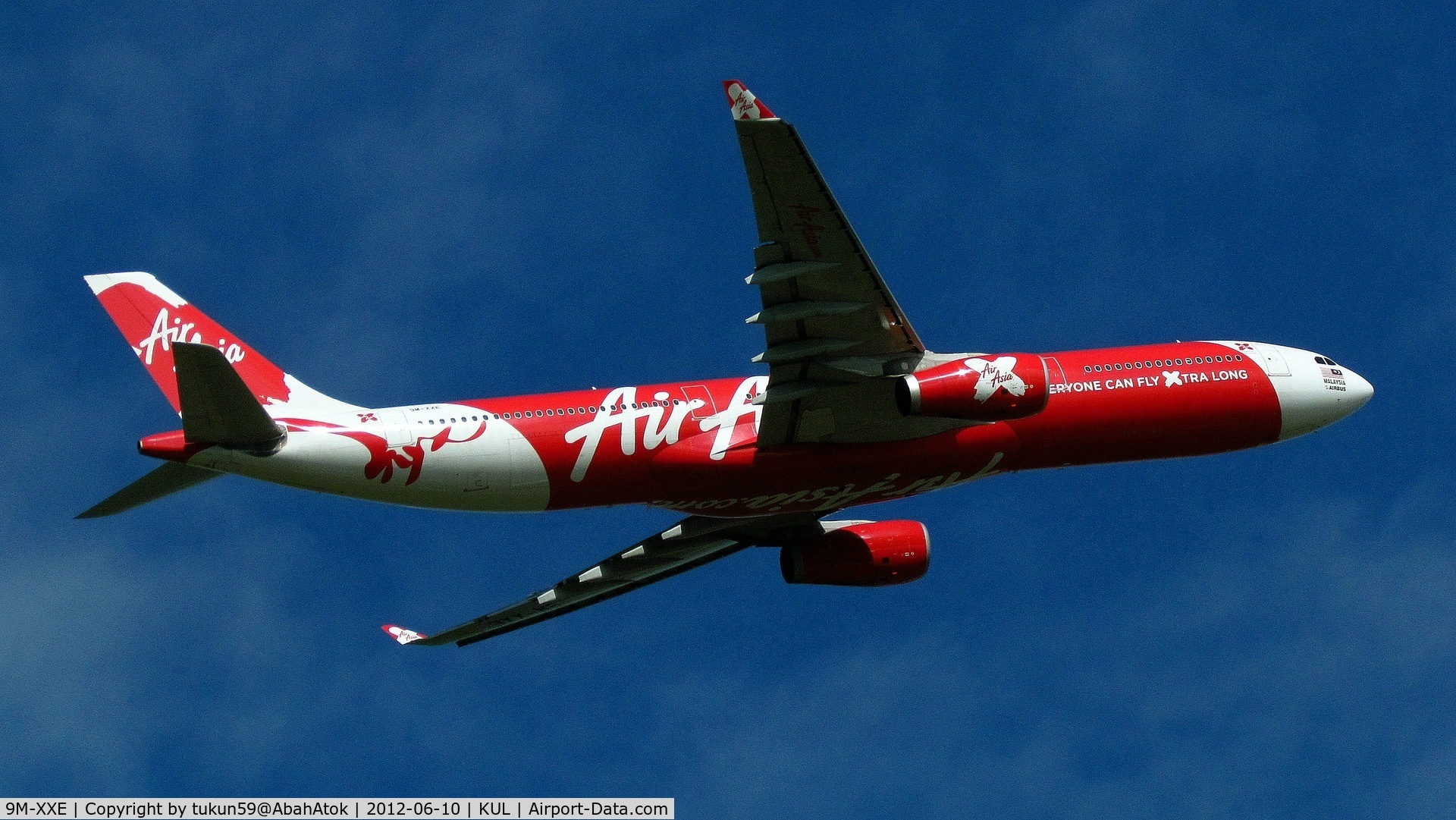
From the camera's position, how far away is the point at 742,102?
3438cm

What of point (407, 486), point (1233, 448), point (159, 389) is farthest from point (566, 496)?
point (1233, 448)

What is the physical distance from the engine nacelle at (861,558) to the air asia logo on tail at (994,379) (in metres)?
8.81

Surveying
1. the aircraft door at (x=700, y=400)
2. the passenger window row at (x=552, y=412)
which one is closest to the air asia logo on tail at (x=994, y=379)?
the aircraft door at (x=700, y=400)

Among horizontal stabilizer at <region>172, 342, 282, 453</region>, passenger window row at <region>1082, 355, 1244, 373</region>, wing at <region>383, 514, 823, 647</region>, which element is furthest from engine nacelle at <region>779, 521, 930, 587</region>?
horizontal stabilizer at <region>172, 342, 282, 453</region>

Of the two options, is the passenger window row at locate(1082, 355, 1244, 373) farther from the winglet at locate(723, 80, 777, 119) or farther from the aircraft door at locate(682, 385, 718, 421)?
the winglet at locate(723, 80, 777, 119)

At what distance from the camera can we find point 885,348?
40906 mm

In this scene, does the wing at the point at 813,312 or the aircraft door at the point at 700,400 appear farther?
the aircraft door at the point at 700,400

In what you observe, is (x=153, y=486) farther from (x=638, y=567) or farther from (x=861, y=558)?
(x=861, y=558)

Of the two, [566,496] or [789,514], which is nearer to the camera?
[566,496]

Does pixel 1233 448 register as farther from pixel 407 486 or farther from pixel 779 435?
pixel 407 486

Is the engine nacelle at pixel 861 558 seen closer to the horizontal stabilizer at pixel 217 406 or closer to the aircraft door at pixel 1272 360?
the aircraft door at pixel 1272 360

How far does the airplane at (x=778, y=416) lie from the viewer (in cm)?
3809

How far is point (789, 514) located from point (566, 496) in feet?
23.8

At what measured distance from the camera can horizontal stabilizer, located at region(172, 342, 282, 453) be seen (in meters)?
36.1
